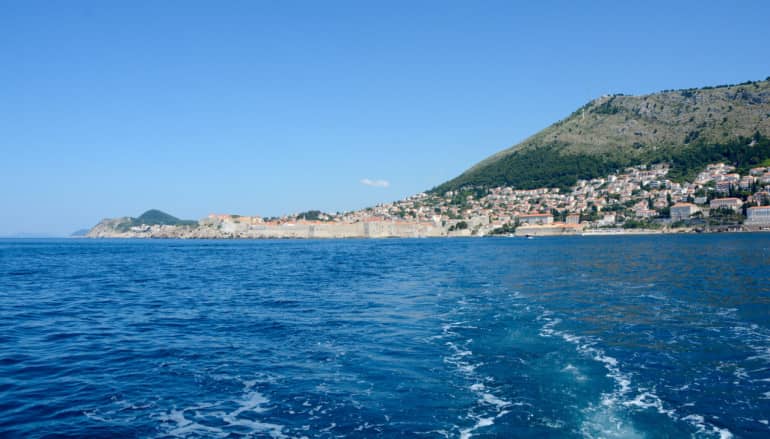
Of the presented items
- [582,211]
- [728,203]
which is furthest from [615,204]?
[728,203]

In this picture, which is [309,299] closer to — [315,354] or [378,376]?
[315,354]

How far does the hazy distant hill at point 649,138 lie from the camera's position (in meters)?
134

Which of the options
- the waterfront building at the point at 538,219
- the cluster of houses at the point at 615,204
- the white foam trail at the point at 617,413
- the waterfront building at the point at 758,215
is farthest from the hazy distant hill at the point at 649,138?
the white foam trail at the point at 617,413

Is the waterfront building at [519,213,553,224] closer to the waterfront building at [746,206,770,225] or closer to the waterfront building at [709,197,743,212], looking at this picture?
the waterfront building at [709,197,743,212]

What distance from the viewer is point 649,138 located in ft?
525

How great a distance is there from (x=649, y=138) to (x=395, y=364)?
6822 inches

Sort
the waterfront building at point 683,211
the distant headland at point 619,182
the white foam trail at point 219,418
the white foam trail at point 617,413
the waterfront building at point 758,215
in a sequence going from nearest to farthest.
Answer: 1. the white foam trail at point 617,413
2. the white foam trail at point 219,418
3. the waterfront building at point 758,215
4. the waterfront building at point 683,211
5. the distant headland at point 619,182

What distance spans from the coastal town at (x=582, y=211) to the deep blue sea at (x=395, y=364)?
9195 centimetres

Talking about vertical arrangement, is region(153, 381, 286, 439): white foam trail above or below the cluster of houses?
below

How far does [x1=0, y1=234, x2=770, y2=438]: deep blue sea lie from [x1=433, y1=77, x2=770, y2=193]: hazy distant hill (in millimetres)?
130620

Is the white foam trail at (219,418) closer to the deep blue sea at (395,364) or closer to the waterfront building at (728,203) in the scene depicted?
the deep blue sea at (395,364)

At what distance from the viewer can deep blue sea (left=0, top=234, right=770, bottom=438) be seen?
7.38 meters

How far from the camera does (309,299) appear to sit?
2078 cm

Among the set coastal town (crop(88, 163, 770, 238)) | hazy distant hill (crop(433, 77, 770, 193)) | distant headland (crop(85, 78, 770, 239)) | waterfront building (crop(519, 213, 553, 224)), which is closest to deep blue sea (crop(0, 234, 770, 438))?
coastal town (crop(88, 163, 770, 238))
